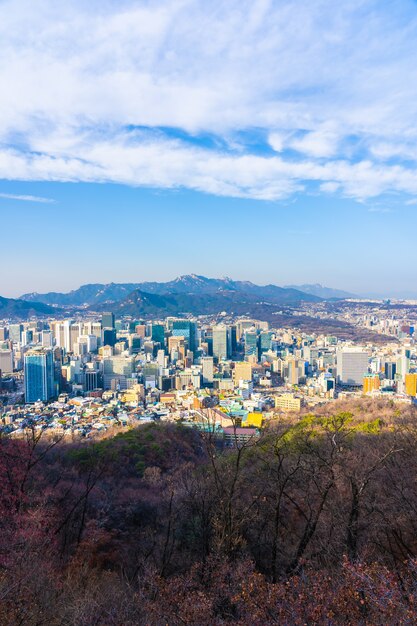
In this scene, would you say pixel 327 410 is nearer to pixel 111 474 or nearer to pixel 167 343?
pixel 111 474

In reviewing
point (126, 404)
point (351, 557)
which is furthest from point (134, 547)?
point (126, 404)

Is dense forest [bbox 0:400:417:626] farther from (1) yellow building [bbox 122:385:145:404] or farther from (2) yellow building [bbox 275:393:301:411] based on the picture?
(1) yellow building [bbox 122:385:145:404]

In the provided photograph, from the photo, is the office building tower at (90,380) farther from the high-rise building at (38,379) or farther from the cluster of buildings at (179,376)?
the high-rise building at (38,379)

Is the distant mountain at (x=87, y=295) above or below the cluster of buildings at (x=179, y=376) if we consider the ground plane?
above

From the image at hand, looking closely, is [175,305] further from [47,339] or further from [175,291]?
[47,339]

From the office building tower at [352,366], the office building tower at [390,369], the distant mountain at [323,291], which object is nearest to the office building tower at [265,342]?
the office building tower at [352,366]
